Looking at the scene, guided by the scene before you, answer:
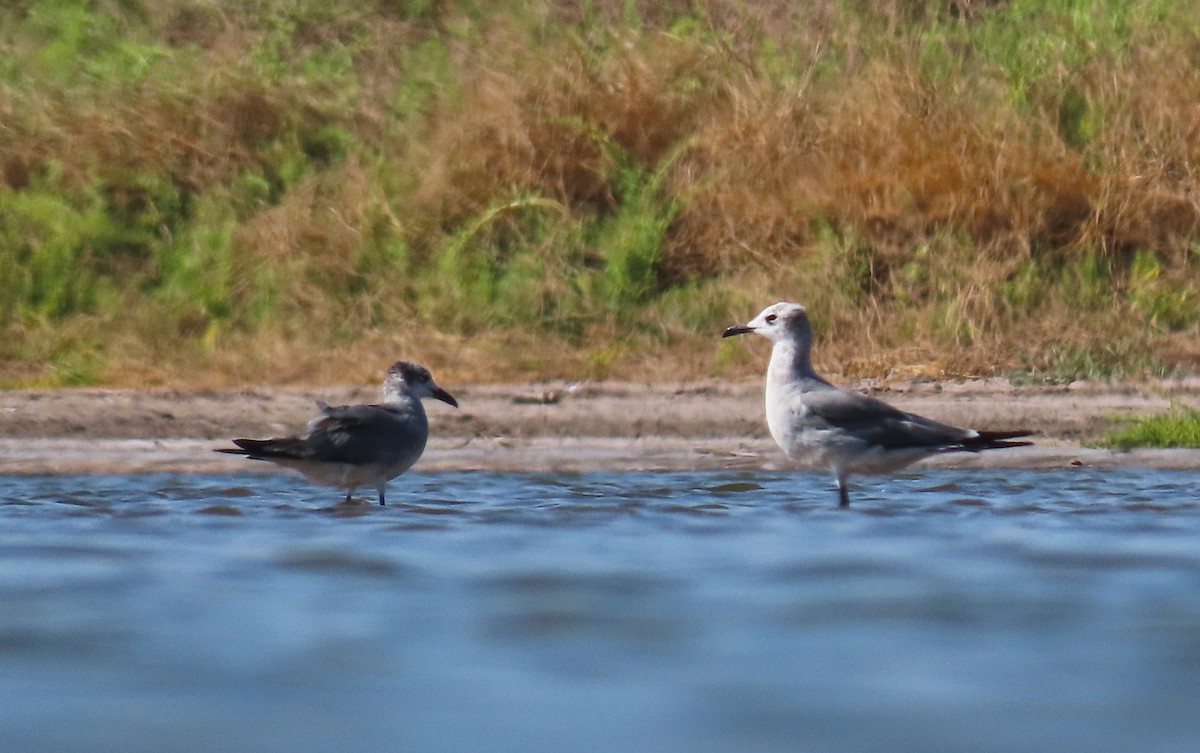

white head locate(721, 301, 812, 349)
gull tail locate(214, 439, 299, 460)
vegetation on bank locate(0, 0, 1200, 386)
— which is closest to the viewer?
gull tail locate(214, 439, 299, 460)

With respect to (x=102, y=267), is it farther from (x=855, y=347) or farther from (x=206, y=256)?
(x=855, y=347)

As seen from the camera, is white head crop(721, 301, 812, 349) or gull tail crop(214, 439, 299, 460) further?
white head crop(721, 301, 812, 349)

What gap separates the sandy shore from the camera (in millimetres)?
9891

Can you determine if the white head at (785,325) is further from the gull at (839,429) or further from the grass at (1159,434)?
the grass at (1159,434)

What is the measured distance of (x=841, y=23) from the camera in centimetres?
1548

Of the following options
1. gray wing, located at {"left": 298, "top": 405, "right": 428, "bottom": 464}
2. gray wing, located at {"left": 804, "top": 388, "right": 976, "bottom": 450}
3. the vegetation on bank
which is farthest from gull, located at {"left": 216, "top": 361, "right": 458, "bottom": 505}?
the vegetation on bank

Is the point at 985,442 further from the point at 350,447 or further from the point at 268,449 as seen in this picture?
the point at 268,449

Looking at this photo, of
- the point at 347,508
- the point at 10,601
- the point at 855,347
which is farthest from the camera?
the point at 855,347

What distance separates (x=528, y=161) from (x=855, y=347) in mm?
3138

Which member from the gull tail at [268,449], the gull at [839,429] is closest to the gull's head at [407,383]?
the gull tail at [268,449]

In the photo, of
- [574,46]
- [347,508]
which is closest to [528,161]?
[574,46]

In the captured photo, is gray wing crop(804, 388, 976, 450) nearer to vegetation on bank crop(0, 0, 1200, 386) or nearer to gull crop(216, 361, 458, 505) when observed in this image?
gull crop(216, 361, 458, 505)

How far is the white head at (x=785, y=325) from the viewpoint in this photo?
8805 millimetres

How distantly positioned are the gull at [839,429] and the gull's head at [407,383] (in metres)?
1.60
